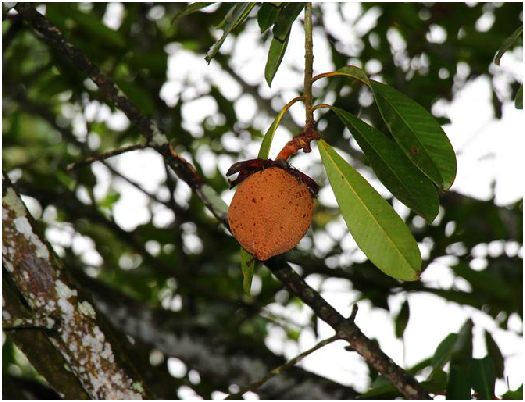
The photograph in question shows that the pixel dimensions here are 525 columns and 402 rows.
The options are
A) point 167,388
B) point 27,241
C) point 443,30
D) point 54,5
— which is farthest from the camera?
point 443,30

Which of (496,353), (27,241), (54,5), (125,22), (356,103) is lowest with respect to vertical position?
(27,241)

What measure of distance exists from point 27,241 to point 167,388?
1.38m

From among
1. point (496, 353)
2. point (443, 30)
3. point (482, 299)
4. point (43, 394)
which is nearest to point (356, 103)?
point (443, 30)

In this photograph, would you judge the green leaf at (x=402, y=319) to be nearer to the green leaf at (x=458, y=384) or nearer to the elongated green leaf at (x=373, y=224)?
the green leaf at (x=458, y=384)

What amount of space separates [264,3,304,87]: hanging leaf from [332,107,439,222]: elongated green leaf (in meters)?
0.17

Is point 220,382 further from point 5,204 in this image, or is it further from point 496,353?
point 5,204

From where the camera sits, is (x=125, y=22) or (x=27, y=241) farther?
(x=125, y=22)

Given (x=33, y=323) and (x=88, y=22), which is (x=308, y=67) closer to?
(x=33, y=323)

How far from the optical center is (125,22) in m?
3.16

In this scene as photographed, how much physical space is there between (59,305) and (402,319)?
154 cm

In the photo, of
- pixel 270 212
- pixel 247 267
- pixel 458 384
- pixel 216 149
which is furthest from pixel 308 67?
pixel 216 149

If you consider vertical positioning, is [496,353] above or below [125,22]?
below

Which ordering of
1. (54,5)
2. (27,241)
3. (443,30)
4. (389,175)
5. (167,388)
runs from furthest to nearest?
1. (443,30)
2. (167,388)
3. (54,5)
4. (27,241)
5. (389,175)

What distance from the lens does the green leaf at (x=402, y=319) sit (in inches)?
108
